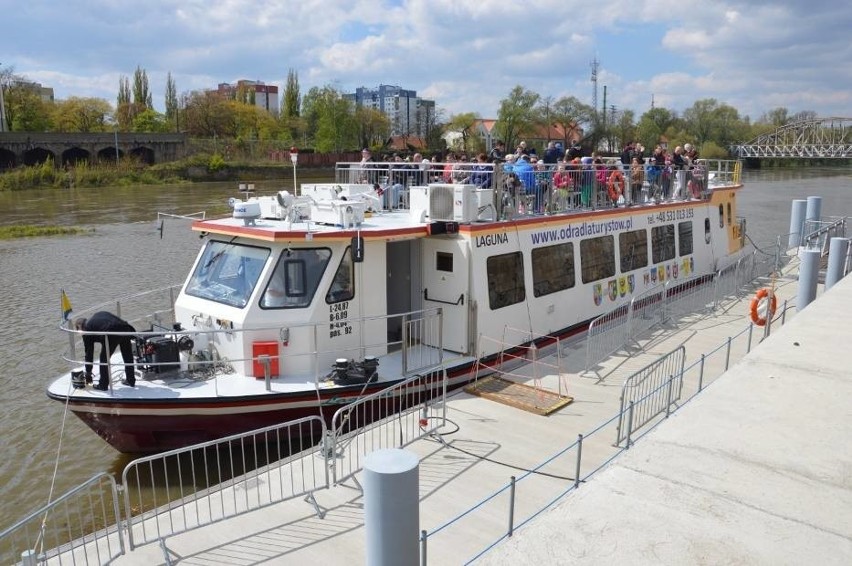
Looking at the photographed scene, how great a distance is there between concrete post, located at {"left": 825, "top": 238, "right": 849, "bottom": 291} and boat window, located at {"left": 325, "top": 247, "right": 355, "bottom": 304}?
10.5 metres

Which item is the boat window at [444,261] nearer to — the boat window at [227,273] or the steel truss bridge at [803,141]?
the boat window at [227,273]

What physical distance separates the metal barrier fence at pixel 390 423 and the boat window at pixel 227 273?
7.23ft

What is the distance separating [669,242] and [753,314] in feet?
13.4

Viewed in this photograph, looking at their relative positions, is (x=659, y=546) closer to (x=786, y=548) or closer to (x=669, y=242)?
(x=786, y=548)

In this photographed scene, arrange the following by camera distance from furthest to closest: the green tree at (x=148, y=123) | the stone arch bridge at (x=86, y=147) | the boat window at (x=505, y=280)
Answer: the green tree at (x=148, y=123) → the stone arch bridge at (x=86, y=147) → the boat window at (x=505, y=280)

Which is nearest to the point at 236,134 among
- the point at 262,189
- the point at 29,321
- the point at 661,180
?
the point at 262,189

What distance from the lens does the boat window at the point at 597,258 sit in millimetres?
12828

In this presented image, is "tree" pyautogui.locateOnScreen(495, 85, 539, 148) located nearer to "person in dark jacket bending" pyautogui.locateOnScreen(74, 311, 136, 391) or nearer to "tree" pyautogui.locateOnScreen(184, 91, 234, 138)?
"tree" pyautogui.locateOnScreen(184, 91, 234, 138)

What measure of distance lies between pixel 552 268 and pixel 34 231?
3059cm

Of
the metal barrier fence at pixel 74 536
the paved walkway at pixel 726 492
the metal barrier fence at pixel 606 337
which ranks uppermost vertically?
the paved walkway at pixel 726 492

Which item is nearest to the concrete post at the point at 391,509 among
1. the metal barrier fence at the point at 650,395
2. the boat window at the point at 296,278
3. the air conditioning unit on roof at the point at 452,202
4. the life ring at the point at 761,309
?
the metal barrier fence at the point at 650,395

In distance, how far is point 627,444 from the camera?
7742mm

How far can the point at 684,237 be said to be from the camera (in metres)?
16.3

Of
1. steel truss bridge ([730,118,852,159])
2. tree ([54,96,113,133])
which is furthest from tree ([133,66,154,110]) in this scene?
steel truss bridge ([730,118,852,159])
